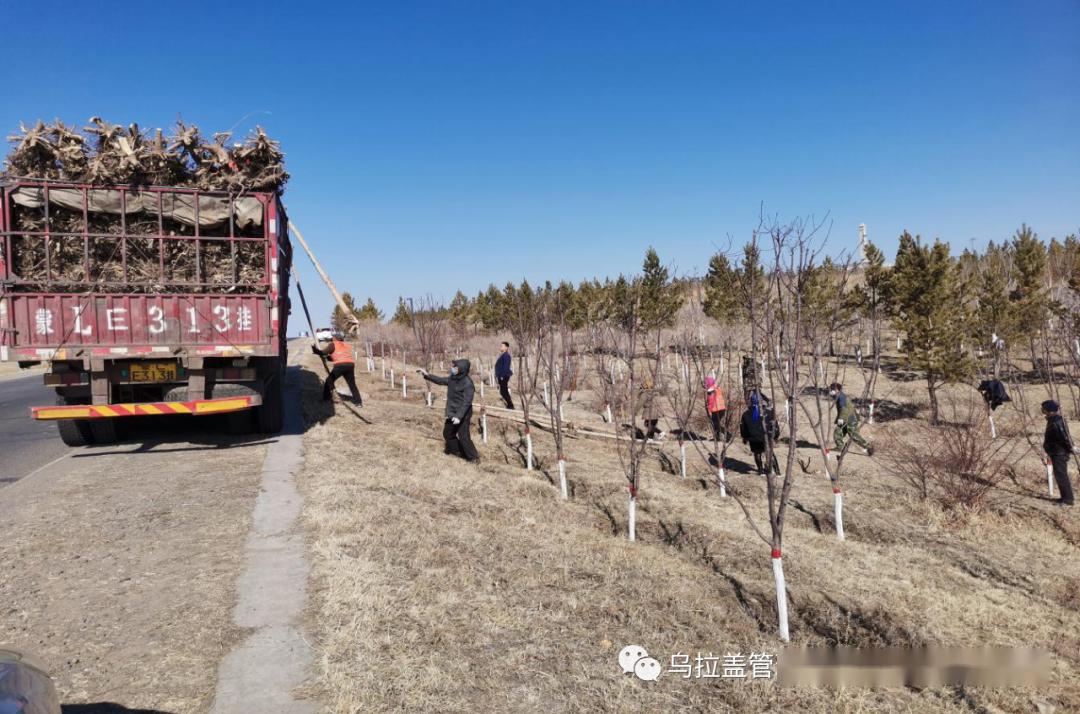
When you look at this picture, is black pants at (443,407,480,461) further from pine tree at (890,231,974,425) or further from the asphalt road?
pine tree at (890,231,974,425)

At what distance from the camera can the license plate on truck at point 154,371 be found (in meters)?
7.47

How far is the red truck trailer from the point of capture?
6.97 metres

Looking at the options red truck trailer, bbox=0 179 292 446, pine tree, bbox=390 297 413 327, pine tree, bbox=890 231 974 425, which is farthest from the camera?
pine tree, bbox=390 297 413 327

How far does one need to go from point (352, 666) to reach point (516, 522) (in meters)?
3.09

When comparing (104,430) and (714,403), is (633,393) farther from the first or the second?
(104,430)

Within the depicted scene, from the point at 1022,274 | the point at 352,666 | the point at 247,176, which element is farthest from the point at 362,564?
the point at 1022,274

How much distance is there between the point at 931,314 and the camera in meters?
19.9

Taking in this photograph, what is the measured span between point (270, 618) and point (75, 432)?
6581 millimetres

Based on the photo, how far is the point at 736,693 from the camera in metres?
3.31

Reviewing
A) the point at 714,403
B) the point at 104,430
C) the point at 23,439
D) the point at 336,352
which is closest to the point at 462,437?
the point at 336,352

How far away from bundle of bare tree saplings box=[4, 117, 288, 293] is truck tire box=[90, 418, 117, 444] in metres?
2.26

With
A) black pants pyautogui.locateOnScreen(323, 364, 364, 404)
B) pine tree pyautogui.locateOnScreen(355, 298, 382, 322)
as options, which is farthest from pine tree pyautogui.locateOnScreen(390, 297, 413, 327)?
black pants pyautogui.locateOnScreen(323, 364, 364, 404)

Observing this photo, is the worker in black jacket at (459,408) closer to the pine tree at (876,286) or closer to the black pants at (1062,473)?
the black pants at (1062,473)

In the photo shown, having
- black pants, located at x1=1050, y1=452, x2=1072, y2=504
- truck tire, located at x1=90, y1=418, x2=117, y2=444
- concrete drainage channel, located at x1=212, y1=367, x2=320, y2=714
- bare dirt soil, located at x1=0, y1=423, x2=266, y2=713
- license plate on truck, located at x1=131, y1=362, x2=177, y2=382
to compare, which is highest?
license plate on truck, located at x1=131, y1=362, x2=177, y2=382
